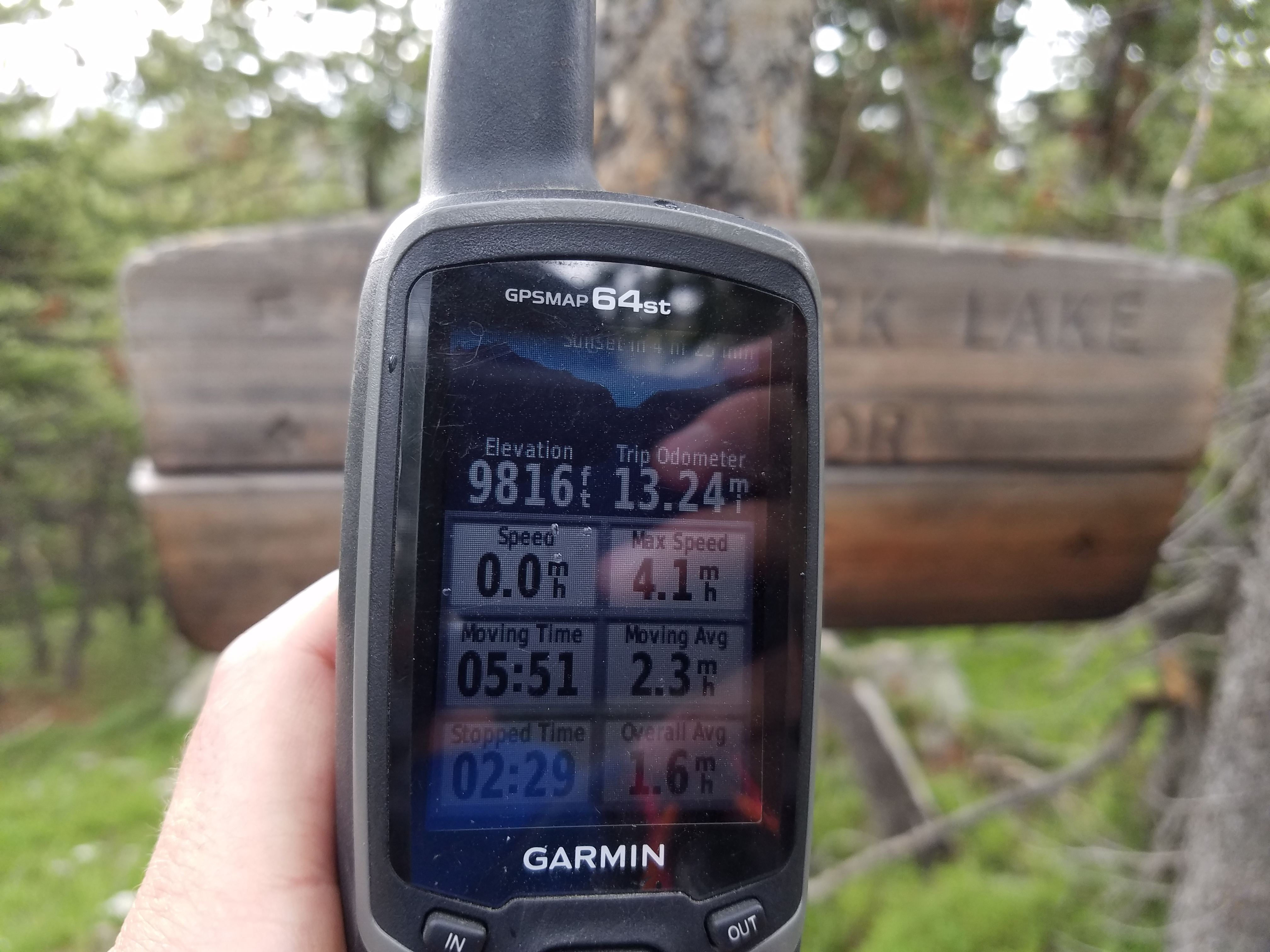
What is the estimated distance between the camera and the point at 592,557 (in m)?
1.03

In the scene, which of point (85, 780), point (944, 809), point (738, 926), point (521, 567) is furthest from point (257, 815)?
point (85, 780)

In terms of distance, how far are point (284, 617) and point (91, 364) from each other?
4036mm

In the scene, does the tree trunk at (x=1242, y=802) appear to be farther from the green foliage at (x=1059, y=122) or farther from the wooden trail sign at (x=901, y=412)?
the green foliage at (x=1059, y=122)

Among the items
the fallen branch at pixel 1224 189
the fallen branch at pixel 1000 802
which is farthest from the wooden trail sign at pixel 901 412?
the fallen branch at pixel 1000 802

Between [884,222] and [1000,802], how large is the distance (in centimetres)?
186

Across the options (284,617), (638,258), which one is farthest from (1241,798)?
(284,617)

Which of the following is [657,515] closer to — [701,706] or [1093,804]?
[701,706]

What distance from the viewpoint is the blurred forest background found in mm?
2213

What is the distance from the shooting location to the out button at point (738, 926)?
3.31 feet

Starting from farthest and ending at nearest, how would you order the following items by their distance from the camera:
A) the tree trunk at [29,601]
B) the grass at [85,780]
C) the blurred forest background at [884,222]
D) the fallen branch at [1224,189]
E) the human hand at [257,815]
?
the tree trunk at [29,601]
the grass at [85,780]
the blurred forest background at [884,222]
the fallen branch at [1224,189]
the human hand at [257,815]

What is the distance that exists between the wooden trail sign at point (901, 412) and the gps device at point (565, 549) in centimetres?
56

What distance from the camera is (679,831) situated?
40.5 inches

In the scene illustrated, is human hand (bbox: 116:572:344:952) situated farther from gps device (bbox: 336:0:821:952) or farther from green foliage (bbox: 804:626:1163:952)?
green foliage (bbox: 804:626:1163:952)

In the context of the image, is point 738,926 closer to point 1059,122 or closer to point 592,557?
point 592,557
